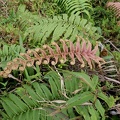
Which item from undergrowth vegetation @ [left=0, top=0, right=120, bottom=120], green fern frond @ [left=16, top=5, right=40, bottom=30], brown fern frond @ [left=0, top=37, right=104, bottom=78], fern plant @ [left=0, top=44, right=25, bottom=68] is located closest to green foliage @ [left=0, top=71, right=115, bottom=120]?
undergrowth vegetation @ [left=0, top=0, right=120, bottom=120]

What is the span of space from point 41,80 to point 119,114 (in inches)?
26.9

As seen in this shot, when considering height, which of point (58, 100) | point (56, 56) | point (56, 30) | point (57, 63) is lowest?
point (58, 100)

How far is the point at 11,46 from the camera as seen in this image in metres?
2.30

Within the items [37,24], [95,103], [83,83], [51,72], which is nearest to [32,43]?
[37,24]

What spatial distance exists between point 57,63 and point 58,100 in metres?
0.53

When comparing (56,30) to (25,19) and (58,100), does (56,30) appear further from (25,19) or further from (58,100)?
(58,100)

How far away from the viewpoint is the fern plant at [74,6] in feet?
9.93

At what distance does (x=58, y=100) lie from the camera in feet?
6.03

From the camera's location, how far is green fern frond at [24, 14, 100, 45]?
2.51m

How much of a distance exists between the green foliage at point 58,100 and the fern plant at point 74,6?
3.98 feet

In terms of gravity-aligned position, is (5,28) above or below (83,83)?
above

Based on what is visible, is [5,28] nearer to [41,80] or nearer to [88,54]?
[41,80]

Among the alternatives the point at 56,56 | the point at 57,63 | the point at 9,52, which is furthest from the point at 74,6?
the point at 56,56

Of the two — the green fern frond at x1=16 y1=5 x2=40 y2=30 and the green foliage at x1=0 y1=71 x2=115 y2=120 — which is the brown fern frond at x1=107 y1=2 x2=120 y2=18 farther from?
the green foliage at x1=0 y1=71 x2=115 y2=120
